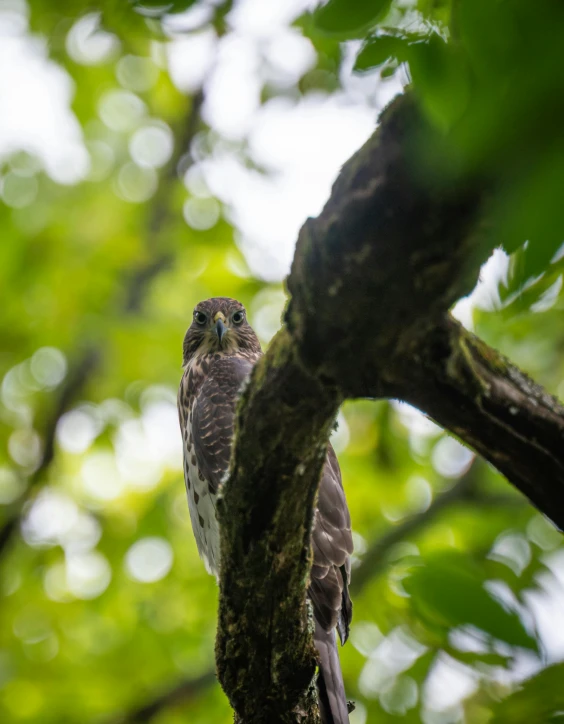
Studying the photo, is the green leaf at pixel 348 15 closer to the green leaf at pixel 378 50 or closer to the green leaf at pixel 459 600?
the green leaf at pixel 378 50

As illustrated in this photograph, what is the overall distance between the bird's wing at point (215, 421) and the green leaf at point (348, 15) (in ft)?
9.72

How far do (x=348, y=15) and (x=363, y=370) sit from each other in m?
0.93

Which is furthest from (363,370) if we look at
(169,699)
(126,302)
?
(126,302)

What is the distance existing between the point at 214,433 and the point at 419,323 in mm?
2614

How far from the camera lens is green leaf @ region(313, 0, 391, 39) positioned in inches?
37.2

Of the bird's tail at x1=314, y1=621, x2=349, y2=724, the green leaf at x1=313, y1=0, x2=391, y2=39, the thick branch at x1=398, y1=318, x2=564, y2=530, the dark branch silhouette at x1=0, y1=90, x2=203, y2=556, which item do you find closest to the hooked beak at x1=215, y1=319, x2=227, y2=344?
the bird's tail at x1=314, y1=621, x2=349, y2=724

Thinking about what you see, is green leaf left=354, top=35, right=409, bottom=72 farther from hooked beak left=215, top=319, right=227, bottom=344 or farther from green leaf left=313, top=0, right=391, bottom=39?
hooked beak left=215, top=319, right=227, bottom=344

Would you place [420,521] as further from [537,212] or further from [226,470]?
[537,212]

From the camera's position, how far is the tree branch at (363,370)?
142 centimetres

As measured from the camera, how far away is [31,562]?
8.06 meters

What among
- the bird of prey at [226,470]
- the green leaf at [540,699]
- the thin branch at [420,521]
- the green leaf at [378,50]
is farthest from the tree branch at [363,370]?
the thin branch at [420,521]

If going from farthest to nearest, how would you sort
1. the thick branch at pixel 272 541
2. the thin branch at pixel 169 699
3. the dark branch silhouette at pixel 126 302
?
1. the dark branch silhouette at pixel 126 302
2. the thin branch at pixel 169 699
3. the thick branch at pixel 272 541

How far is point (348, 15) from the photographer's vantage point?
95cm

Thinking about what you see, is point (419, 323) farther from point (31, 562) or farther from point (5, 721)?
point (31, 562)
